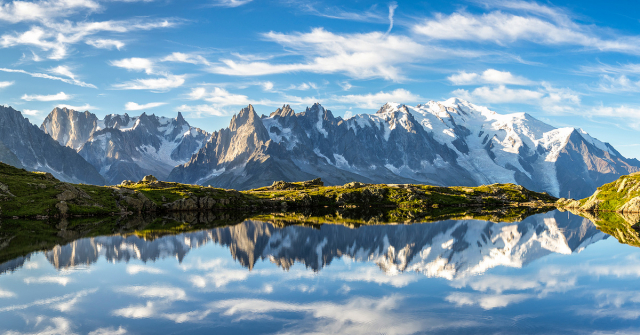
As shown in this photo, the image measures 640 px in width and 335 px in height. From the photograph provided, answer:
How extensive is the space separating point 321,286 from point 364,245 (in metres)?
26.3

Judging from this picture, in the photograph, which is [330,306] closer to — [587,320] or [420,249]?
[587,320]

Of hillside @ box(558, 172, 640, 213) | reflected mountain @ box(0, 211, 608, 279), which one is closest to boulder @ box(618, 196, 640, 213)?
hillside @ box(558, 172, 640, 213)

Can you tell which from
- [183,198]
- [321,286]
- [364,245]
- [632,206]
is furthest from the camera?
[183,198]

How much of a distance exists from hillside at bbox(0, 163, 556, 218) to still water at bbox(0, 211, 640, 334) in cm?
4907

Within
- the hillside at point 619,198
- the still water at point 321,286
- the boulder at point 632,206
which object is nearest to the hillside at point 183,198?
the hillside at point 619,198

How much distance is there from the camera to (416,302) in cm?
3659

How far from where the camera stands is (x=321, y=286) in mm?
41812

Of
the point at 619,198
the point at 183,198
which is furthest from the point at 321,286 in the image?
the point at 619,198

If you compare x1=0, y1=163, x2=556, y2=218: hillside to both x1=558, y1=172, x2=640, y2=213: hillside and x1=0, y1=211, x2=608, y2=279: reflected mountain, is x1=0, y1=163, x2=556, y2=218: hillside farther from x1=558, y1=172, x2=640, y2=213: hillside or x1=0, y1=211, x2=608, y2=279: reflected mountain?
x1=558, y1=172, x2=640, y2=213: hillside

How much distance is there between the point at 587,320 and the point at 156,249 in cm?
4993

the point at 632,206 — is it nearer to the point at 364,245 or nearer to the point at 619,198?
the point at 619,198

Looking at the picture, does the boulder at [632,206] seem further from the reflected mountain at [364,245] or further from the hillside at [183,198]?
the hillside at [183,198]

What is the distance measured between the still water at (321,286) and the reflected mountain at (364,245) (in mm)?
307

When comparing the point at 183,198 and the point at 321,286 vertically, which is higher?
the point at 183,198
